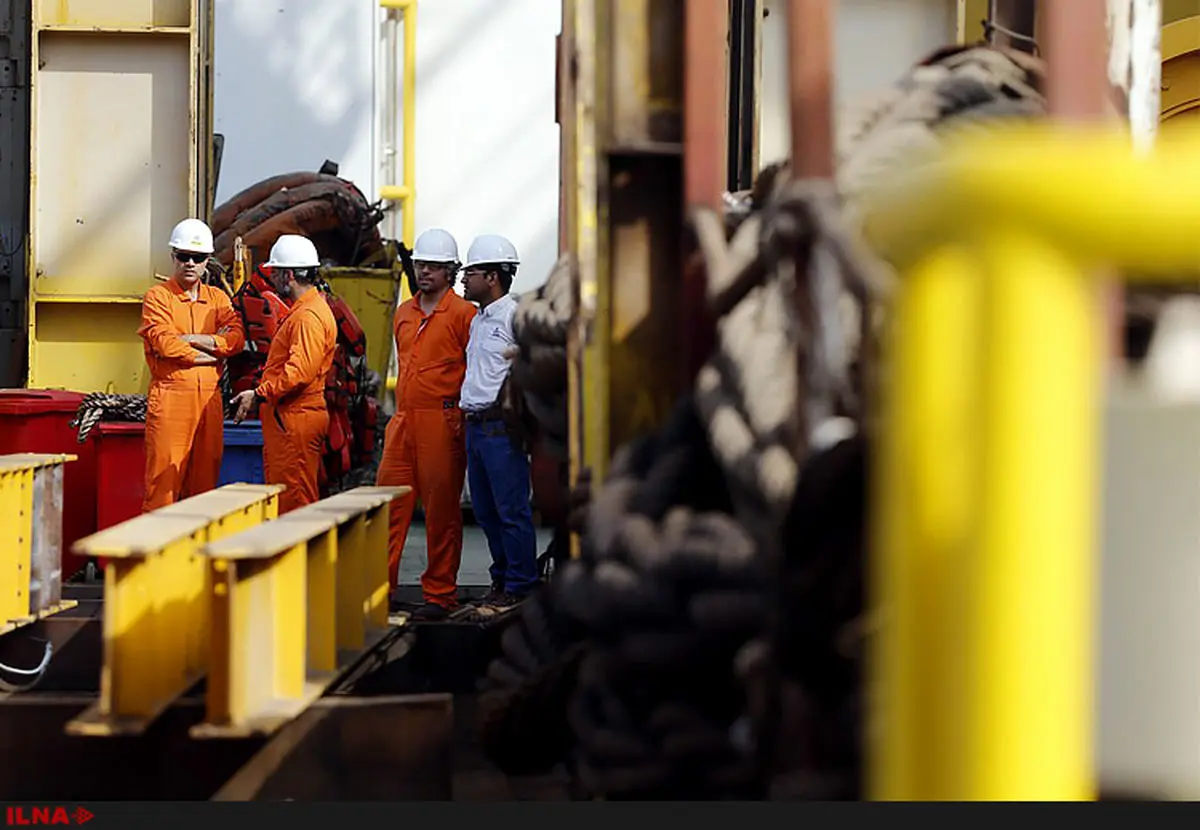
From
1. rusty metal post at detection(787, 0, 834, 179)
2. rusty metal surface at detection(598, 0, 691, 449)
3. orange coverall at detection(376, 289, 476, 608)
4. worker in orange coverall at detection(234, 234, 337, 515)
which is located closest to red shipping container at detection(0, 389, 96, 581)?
worker in orange coverall at detection(234, 234, 337, 515)

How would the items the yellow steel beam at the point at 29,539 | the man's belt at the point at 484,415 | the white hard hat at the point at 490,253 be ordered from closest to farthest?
the yellow steel beam at the point at 29,539
the man's belt at the point at 484,415
the white hard hat at the point at 490,253

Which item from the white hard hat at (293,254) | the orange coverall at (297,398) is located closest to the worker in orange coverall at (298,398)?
the orange coverall at (297,398)

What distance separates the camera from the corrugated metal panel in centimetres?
983

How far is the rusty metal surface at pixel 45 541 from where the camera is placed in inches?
238

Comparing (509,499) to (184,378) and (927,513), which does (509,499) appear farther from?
(927,513)

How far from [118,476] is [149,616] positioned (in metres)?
3.94

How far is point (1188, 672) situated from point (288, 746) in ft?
11.6

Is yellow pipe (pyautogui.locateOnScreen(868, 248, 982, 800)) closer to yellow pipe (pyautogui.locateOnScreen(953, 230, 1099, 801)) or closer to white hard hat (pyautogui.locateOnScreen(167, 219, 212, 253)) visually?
yellow pipe (pyautogui.locateOnScreen(953, 230, 1099, 801))

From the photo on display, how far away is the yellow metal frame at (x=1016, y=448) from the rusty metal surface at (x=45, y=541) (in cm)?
539

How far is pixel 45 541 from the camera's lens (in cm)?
611

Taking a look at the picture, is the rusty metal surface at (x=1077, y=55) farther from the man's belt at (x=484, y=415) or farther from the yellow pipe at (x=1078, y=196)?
the man's belt at (x=484, y=415)

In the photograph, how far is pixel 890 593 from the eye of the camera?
1.26 meters

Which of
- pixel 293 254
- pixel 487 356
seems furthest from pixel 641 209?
pixel 293 254

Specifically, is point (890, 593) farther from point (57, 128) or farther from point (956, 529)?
point (57, 128)
